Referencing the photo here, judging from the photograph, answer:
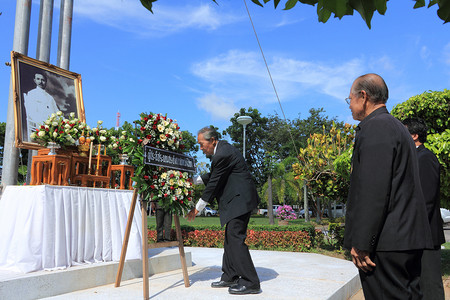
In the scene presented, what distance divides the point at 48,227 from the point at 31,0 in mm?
4643

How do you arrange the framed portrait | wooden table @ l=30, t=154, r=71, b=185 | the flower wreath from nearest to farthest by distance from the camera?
the flower wreath
wooden table @ l=30, t=154, r=71, b=185
the framed portrait

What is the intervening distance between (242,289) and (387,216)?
2556 millimetres

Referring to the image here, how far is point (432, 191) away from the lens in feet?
11.0

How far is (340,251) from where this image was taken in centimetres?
980

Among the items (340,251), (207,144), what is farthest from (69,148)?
(340,251)

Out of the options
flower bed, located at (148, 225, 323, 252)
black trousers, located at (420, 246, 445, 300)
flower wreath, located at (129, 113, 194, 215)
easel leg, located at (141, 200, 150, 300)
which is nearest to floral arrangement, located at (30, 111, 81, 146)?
flower wreath, located at (129, 113, 194, 215)

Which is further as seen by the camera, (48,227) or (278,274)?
(278,274)

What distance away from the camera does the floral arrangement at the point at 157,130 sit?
4609 millimetres

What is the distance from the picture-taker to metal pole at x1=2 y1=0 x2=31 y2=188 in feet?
20.6

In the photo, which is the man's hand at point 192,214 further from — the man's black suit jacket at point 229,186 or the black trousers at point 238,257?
the black trousers at point 238,257

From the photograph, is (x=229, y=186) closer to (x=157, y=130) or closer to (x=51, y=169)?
(x=157, y=130)

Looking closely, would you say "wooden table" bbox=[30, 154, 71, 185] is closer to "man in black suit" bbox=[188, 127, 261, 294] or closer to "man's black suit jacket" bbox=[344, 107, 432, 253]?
"man in black suit" bbox=[188, 127, 261, 294]

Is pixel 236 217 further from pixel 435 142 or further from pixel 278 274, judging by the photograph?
pixel 435 142

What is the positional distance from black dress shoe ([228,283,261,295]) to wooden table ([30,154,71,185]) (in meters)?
2.60
